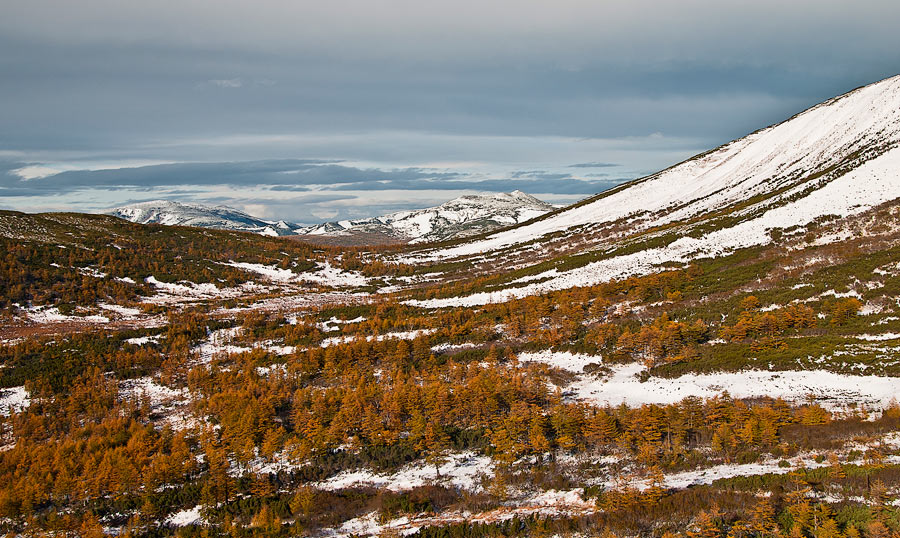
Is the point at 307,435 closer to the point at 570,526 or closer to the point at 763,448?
the point at 570,526

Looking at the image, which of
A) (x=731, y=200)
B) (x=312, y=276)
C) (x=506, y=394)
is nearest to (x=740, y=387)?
(x=506, y=394)

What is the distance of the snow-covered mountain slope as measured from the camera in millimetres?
51769

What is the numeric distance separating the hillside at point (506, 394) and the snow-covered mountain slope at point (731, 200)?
0.71 meters

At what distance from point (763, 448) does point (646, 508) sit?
23.3 ft

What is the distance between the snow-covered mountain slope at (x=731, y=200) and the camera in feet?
170

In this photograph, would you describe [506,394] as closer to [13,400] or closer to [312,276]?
[13,400]

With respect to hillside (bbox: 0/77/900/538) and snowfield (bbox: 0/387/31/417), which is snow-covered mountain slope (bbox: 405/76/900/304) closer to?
hillside (bbox: 0/77/900/538)

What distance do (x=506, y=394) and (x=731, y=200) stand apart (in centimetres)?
6138

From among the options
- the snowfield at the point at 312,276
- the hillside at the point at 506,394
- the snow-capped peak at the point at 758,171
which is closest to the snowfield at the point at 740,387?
the hillside at the point at 506,394

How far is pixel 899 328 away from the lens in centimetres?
2745

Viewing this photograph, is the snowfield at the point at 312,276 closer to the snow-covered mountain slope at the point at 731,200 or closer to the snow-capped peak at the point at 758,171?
the snow-covered mountain slope at the point at 731,200

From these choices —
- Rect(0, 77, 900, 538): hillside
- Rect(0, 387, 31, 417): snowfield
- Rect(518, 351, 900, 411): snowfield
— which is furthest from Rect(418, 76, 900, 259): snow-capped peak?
Rect(0, 387, 31, 417): snowfield

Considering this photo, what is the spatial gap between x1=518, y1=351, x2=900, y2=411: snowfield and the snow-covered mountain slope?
2188cm

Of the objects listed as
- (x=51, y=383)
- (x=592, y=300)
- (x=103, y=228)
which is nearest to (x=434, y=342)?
(x=592, y=300)
